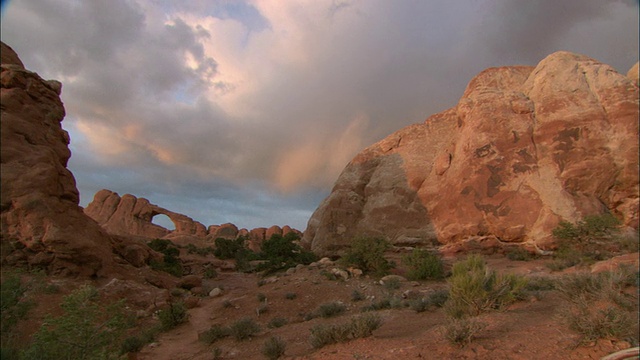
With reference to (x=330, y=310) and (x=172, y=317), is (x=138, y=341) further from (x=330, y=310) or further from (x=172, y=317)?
(x=330, y=310)

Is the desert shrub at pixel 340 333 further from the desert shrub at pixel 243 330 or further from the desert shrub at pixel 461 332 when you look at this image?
the desert shrub at pixel 243 330

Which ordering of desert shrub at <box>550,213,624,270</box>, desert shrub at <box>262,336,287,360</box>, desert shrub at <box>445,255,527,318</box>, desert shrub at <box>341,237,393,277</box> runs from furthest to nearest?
desert shrub at <box>550,213,624,270</box>, desert shrub at <box>341,237,393,277</box>, desert shrub at <box>445,255,527,318</box>, desert shrub at <box>262,336,287,360</box>

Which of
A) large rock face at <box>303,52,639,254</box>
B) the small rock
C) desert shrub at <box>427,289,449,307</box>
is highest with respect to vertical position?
large rock face at <box>303,52,639,254</box>

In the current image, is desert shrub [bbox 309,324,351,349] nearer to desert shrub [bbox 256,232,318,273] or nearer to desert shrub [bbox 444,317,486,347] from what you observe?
desert shrub [bbox 444,317,486,347]

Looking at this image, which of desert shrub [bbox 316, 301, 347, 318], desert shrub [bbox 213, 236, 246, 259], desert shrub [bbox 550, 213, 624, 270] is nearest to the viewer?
desert shrub [bbox 316, 301, 347, 318]

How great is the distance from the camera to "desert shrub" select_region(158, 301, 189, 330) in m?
9.52

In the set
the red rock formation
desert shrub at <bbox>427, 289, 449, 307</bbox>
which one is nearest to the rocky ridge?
the red rock formation

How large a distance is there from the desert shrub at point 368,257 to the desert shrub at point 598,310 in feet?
30.2

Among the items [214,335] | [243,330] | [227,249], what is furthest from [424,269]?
[227,249]

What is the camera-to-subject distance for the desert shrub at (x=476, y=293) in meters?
5.89

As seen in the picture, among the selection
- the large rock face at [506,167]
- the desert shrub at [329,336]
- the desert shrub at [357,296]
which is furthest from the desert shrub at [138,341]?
the large rock face at [506,167]

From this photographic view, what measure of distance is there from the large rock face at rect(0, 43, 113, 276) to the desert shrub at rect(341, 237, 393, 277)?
10576 millimetres

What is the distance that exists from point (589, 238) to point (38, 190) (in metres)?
24.5

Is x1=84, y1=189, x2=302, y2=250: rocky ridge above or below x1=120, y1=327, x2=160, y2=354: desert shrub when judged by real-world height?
above
